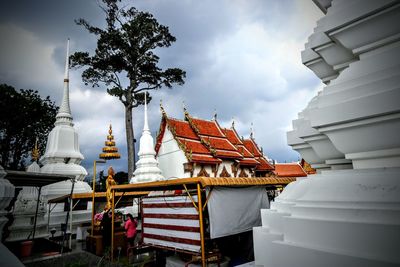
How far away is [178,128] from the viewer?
752 inches

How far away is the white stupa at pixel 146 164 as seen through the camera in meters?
12.8

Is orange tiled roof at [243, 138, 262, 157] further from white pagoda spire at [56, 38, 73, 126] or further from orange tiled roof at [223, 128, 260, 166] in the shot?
white pagoda spire at [56, 38, 73, 126]

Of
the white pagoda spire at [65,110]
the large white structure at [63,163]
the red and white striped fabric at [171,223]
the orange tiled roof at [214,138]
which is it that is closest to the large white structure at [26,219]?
the large white structure at [63,163]

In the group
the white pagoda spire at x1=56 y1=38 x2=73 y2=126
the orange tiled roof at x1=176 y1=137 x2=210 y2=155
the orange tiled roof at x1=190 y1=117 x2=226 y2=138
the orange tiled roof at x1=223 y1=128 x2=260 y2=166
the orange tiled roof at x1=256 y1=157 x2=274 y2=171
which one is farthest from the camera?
the orange tiled roof at x1=256 y1=157 x2=274 y2=171

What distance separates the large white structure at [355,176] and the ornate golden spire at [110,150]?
2297cm

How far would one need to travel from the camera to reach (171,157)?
1873 cm

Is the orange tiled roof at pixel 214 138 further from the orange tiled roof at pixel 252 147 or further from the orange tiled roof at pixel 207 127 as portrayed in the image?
the orange tiled roof at pixel 252 147

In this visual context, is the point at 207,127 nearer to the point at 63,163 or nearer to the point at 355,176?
the point at 63,163

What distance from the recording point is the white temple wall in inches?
701

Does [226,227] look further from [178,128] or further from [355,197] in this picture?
[178,128]

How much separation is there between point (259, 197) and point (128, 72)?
15.4 metres

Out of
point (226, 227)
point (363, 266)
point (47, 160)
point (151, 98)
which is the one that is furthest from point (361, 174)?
point (151, 98)

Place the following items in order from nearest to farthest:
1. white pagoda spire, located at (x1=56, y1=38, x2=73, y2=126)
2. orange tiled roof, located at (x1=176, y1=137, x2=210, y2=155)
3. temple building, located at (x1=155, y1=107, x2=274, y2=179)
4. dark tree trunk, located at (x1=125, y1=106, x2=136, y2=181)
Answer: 1. white pagoda spire, located at (x1=56, y1=38, x2=73, y2=126)
2. dark tree trunk, located at (x1=125, y1=106, x2=136, y2=181)
3. temple building, located at (x1=155, y1=107, x2=274, y2=179)
4. orange tiled roof, located at (x1=176, y1=137, x2=210, y2=155)

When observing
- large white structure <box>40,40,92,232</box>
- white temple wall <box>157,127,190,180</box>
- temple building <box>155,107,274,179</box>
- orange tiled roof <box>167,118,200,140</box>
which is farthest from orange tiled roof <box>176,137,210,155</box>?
large white structure <box>40,40,92,232</box>
